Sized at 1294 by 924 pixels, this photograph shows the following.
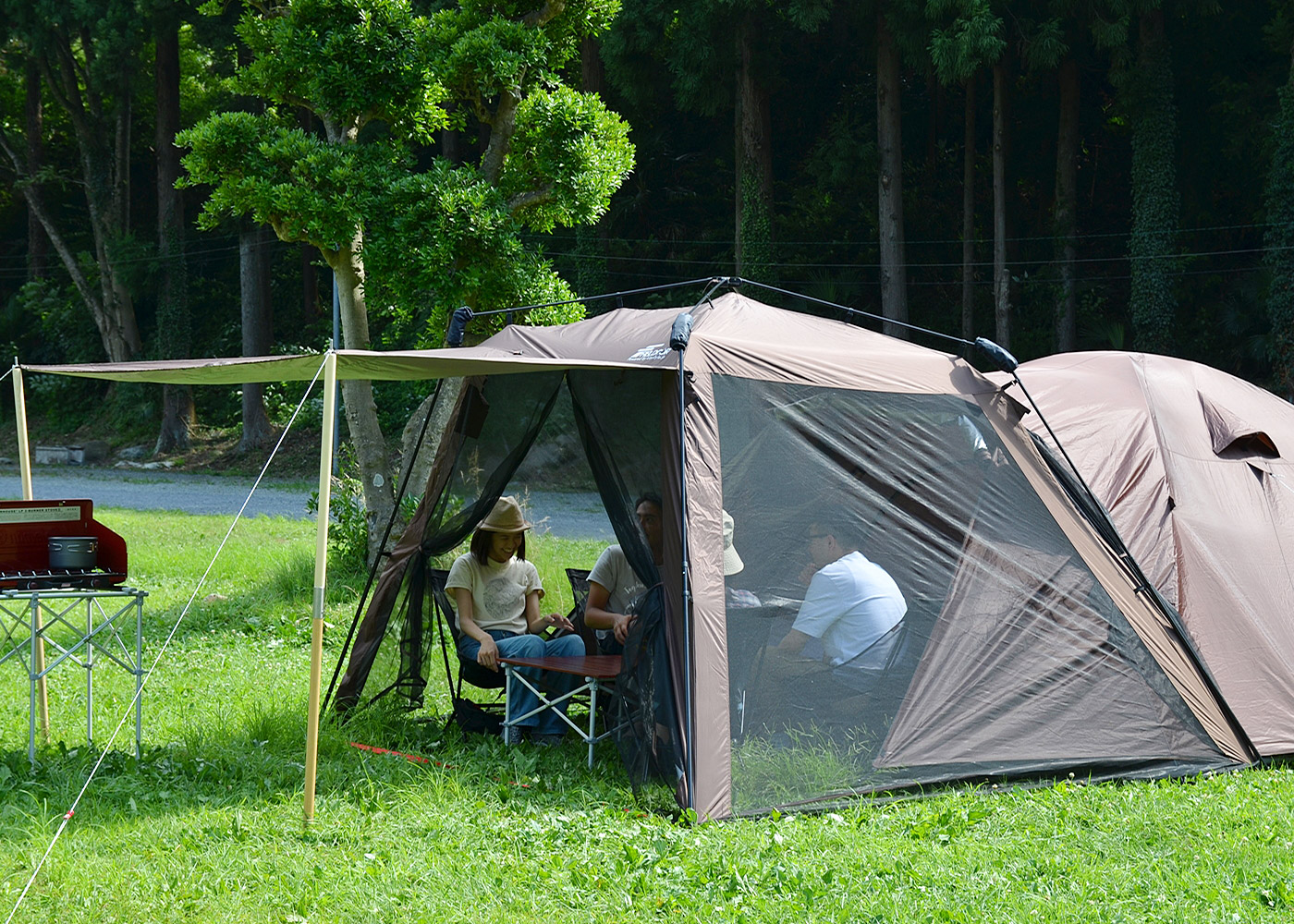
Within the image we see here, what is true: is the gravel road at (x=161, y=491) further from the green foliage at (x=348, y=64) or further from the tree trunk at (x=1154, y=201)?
the tree trunk at (x=1154, y=201)

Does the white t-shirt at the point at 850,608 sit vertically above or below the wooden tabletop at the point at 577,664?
above

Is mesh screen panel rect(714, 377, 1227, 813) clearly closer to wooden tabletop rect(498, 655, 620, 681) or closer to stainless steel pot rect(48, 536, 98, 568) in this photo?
wooden tabletop rect(498, 655, 620, 681)

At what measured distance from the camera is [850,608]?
4633 mm

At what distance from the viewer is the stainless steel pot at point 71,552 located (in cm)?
471

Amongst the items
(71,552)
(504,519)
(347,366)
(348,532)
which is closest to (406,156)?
(348,532)

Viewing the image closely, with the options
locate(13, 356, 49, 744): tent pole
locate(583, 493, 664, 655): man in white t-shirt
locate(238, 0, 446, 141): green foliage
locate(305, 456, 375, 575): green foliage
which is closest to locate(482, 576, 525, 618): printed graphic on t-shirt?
locate(583, 493, 664, 655): man in white t-shirt

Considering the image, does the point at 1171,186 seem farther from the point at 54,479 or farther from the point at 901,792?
the point at 54,479

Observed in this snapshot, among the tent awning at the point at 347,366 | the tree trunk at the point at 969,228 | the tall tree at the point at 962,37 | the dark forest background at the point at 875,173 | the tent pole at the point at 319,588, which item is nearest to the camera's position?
the tent pole at the point at 319,588

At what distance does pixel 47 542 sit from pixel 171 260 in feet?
70.0

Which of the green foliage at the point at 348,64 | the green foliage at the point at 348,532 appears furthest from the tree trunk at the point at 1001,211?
the green foliage at the point at 348,64

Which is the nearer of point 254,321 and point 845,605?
point 845,605

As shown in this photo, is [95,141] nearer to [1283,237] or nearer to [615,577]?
[1283,237]

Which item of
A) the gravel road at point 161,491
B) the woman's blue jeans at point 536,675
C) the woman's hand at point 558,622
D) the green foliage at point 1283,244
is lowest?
the gravel road at point 161,491

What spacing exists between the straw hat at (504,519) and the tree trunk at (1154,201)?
15.0 m
